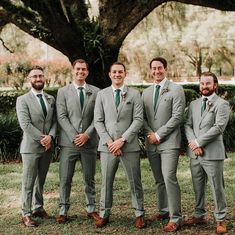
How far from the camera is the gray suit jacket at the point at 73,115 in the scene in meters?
6.04

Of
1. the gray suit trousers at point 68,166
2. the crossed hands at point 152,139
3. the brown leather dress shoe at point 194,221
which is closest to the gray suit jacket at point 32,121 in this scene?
the gray suit trousers at point 68,166

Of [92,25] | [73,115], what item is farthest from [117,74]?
[92,25]

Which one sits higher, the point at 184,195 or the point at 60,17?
the point at 60,17

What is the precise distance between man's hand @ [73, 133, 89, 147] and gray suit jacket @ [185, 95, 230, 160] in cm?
126

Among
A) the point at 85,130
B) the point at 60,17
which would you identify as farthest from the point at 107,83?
the point at 85,130

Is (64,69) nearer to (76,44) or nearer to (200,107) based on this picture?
(76,44)

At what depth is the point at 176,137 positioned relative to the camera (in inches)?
230

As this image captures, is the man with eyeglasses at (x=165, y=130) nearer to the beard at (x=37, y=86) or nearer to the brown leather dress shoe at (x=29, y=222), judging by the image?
the beard at (x=37, y=86)

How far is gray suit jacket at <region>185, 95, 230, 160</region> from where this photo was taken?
Answer: 5.54 m

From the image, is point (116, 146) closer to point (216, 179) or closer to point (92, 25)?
point (216, 179)

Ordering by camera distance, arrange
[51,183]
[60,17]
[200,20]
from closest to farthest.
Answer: [51,183]
[60,17]
[200,20]

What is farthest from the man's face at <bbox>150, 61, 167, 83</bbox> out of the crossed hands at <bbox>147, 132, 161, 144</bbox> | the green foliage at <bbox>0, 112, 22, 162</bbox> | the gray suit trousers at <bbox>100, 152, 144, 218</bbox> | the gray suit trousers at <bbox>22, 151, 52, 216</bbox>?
the green foliage at <bbox>0, 112, 22, 162</bbox>

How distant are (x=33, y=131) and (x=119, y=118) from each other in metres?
1.06

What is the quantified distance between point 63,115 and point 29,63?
1051 inches
